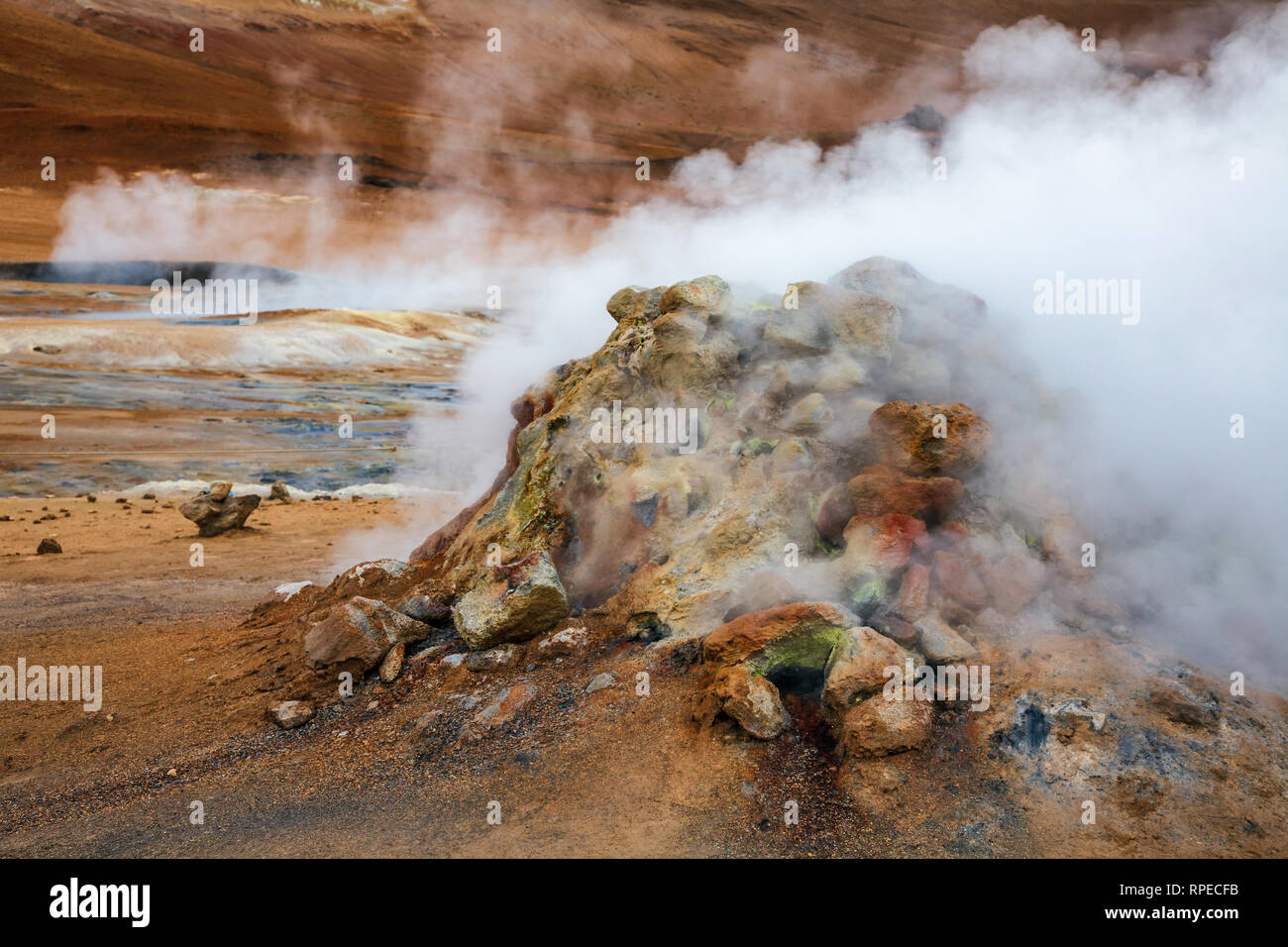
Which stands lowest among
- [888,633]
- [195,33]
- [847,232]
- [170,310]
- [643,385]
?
[888,633]

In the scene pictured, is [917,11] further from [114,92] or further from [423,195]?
[114,92]

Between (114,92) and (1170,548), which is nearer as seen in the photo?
(1170,548)

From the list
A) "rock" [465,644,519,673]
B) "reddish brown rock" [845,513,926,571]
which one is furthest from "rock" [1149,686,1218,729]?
"rock" [465,644,519,673]

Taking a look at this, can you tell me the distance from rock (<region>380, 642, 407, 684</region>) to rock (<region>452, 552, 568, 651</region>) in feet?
1.01

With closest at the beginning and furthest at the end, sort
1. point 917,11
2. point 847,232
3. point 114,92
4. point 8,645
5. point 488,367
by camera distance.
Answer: point 8,645, point 847,232, point 488,367, point 114,92, point 917,11

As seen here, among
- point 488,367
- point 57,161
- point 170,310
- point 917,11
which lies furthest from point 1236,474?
point 917,11

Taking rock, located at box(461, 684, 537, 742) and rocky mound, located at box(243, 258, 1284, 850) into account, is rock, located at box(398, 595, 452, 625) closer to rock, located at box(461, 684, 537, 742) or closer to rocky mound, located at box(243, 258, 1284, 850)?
rocky mound, located at box(243, 258, 1284, 850)

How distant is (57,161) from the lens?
36.3 m

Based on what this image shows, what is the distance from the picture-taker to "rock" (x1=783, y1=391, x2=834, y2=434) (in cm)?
460

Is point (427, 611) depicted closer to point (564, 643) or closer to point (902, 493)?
point (564, 643)

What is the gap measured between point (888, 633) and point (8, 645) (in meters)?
5.60

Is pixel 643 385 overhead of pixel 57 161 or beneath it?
beneath

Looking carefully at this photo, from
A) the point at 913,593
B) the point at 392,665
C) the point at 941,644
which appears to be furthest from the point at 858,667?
the point at 392,665

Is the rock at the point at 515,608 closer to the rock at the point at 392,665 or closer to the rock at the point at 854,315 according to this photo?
the rock at the point at 392,665
